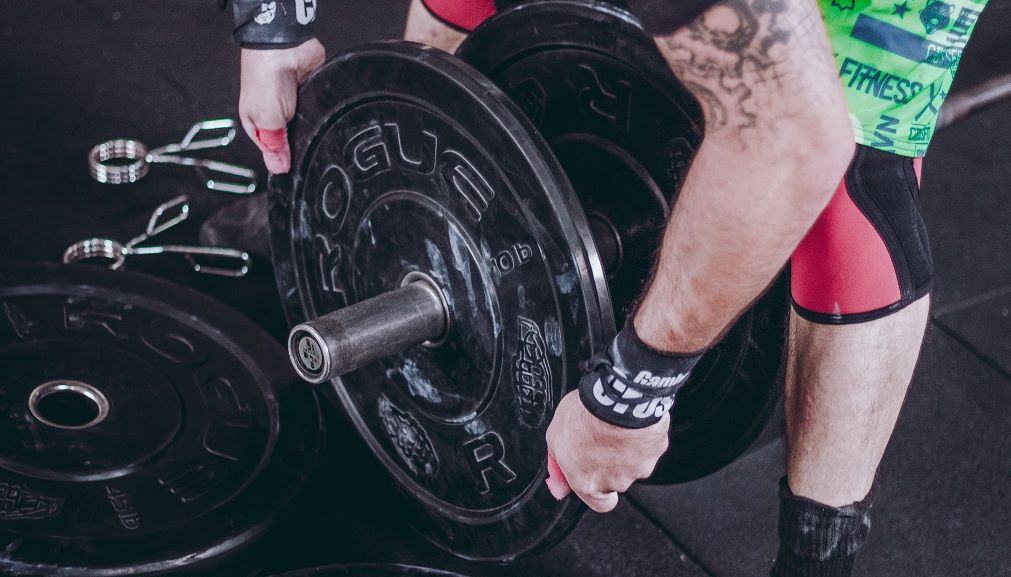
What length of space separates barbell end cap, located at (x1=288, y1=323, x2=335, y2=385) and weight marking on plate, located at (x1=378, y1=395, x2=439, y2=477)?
20 cm

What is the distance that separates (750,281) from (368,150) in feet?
1.48

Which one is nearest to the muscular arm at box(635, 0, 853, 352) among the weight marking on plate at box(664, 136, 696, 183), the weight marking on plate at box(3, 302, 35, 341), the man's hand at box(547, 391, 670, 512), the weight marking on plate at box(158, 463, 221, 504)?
the man's hand at box(547, 391, 670, 512)

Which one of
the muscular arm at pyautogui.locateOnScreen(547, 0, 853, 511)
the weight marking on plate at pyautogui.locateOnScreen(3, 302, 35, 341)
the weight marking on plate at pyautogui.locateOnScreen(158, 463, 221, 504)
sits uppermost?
the muscular arm at pyautogui.locateOnScreen(547, 0, 853, 511)

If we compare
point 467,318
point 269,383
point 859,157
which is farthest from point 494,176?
point 269,383

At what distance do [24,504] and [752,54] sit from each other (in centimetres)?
83

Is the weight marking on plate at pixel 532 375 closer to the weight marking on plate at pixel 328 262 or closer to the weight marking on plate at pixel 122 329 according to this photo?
the weight marking on plate at pixel 328 262

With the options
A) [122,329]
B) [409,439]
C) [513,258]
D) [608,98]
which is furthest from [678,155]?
[122,329]

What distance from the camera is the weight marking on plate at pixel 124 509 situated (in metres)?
1.02

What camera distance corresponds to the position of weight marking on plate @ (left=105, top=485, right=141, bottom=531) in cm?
102

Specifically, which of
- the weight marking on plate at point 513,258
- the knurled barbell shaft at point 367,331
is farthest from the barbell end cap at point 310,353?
the weight marking on plate at point 513,258

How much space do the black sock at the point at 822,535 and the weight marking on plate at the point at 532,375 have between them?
29 cm

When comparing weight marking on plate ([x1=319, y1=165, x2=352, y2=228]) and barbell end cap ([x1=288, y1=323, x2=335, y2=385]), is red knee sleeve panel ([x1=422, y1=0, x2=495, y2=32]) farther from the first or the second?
barbell end cap ([x1=288, y1=323, x2=335, y2=385])

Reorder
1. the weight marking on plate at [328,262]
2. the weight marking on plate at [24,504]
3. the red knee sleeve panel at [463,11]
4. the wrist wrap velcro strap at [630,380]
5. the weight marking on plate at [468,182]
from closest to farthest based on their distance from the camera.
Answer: the wrist wrap velcro strap at [630,380]
the weight marking on plate at [468,182]
the weight marking on plate at [24,504]
the weight marking on plate at [328,262]
the red knee sleeve panel at [463,11]

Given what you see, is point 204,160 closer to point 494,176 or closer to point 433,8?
point 433,8
